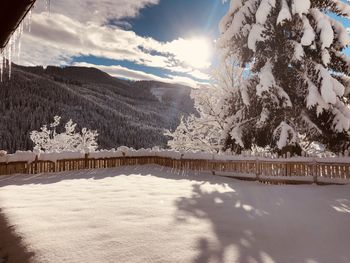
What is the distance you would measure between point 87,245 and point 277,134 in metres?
10.8

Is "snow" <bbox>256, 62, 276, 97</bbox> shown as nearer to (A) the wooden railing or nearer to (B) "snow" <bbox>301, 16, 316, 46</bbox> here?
(B) "snow" <bbox>301, 16, 316, 46</bbox>

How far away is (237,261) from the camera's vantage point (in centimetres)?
429

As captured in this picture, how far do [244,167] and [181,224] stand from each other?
9059 mm

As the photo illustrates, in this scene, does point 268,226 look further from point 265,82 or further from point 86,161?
A: point 86,161

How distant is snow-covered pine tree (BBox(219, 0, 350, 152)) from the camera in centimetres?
1288

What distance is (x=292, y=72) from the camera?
14391 mm

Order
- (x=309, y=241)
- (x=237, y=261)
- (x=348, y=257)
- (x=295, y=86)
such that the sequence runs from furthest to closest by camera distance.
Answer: (x=295, y=86) → (x=309, y=241) → (x=348, y=257) → (x=237, y=261)

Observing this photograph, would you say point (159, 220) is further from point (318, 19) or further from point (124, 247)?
point (318, 19)

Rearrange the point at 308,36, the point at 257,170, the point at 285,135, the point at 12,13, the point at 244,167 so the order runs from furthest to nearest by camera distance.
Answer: the point at 244,167 < the point at 257,170 < the point at 285,135 < the point at 308,36 < the point at 12,13

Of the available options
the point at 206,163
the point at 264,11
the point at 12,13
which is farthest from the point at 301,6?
the point at 12,13

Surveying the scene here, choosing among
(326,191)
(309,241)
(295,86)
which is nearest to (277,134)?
Answer: (295,86)

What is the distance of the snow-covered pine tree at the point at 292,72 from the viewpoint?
12.9 metres

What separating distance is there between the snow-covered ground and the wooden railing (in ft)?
6.59

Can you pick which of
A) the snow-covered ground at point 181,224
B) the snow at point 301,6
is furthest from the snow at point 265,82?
the snow-covered ground at point 181,224
